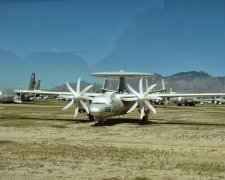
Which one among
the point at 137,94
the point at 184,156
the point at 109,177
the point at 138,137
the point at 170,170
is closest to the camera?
the point at 109,177

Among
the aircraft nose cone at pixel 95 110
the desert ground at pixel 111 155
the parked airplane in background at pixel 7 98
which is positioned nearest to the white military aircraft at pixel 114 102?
the aircraft nose cone at pixel 95 110

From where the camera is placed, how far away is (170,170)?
16.2m

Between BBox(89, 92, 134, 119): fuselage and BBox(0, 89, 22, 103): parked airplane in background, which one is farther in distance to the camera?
BBox(0, 89, 22, 103): parked airplane in background

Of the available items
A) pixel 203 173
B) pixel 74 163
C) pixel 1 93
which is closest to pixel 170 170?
pixel 203 173

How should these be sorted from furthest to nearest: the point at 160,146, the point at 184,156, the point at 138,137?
the point at 138,137 → the point at 160,146 → the point at 184,156

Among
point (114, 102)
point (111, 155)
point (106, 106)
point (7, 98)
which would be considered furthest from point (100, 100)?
point (7, 98)

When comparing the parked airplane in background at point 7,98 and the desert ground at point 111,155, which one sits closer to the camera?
the desert ground at point 111,155

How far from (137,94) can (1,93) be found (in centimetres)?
7105

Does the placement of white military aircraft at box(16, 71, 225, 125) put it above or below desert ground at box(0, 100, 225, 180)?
above

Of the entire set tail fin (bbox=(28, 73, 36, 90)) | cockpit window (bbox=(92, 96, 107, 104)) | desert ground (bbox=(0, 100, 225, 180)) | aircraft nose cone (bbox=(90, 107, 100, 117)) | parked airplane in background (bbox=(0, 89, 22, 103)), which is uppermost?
tail fin (bbox=(28, 73, 36, 90))

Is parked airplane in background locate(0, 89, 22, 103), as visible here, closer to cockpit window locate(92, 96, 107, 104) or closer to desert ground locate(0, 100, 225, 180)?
cockpit window locate(92, 96, 107, 104)

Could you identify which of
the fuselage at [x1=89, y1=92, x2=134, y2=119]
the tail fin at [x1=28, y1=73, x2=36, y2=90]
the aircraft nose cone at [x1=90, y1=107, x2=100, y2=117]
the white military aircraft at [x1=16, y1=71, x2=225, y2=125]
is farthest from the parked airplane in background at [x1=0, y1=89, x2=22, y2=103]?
the aircraft nose cone at [x1=90, y1=107, x2=100, y2=117]

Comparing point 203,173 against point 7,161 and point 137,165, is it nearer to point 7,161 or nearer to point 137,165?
point 137,165

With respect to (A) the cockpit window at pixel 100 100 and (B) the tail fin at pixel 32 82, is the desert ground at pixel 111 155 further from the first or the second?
(B) the tail fin at pixel 32 82
